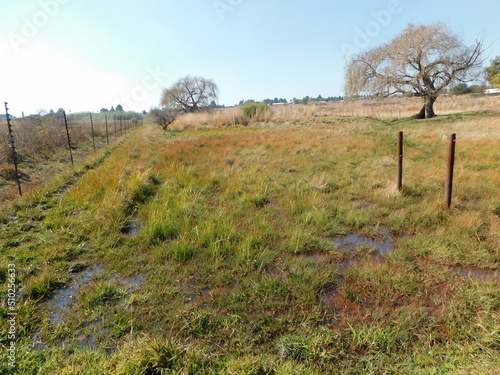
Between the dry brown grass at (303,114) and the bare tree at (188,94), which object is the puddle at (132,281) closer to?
the dry brown grass at (303,114)

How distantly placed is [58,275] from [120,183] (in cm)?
325

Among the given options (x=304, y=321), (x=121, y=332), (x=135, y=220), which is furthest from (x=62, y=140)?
(x=304, y=321)

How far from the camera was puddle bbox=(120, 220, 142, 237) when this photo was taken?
13.6 ft

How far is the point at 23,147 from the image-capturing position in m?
11.2

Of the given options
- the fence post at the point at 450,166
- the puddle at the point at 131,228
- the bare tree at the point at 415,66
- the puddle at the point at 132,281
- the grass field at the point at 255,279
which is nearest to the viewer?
the grass field at the point at 255,279

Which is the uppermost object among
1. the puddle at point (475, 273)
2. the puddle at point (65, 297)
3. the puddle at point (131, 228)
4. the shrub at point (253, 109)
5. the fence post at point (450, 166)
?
the shrub at point (253, 109)

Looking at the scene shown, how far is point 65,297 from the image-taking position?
8.86 ft

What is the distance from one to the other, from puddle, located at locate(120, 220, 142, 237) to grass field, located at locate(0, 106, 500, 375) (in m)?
0.04

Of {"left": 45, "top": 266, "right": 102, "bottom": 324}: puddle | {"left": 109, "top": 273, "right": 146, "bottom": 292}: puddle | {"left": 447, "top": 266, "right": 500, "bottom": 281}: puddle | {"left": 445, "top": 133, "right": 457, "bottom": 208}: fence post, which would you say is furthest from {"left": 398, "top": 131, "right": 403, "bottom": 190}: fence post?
{"left": 45, "top": 266, "right": 102, "bottom": 324}: puddle

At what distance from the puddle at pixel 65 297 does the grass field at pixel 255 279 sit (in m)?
0.02

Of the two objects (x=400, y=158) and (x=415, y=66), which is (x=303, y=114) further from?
(x=400, y=158)

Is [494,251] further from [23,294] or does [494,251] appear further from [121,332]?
[23,294]

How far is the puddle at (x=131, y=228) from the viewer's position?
13.6ft

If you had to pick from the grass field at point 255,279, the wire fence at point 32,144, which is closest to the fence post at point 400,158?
the grass field at point 255,279
